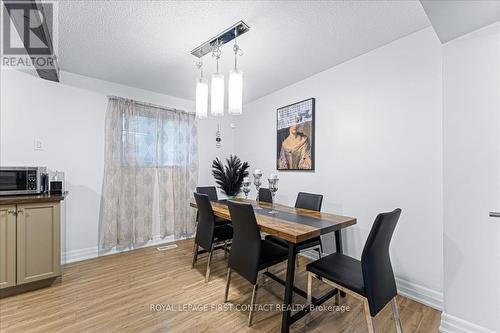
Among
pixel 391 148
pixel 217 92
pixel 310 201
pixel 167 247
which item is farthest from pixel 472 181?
pixel 167 247

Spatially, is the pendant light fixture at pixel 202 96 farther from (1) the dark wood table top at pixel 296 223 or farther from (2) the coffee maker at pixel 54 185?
(2) the coffee maker at pixel 54 185

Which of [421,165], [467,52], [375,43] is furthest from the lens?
[375,43]

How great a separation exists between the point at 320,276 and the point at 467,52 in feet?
6.21

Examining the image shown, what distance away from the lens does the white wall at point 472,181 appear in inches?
56.3

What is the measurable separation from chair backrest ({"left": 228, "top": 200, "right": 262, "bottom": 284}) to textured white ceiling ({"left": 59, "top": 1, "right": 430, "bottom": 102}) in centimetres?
156

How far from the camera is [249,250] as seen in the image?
5.82 feet

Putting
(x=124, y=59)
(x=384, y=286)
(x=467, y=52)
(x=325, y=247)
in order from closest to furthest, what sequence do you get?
(x=384, y=286) → (x=467, y=52) → (x=124, y=59) → (x=325, y=247)

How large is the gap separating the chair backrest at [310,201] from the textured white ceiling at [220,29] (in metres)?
1.59

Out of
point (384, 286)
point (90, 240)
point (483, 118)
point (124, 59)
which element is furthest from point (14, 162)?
point (483, 118)

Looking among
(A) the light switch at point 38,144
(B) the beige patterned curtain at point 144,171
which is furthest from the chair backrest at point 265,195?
(A) the light switch at point 38,144

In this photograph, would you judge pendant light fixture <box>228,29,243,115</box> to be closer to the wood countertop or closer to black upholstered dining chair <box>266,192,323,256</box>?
black upholstered dining chair <box>266,192,323,256</box>

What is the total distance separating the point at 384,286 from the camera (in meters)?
1.41

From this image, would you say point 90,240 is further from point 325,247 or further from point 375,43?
point 375,43

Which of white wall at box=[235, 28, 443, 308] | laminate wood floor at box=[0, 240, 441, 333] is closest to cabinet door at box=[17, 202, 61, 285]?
laminate wood floor at box=[0, 240, 441, 333]
